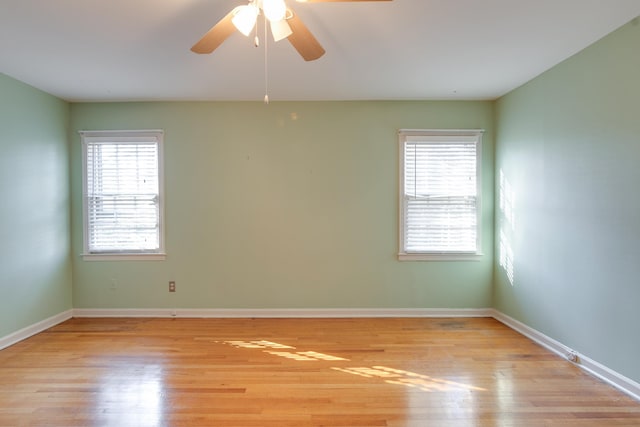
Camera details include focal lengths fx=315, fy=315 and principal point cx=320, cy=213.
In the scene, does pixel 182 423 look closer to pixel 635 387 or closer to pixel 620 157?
pixel 635 387

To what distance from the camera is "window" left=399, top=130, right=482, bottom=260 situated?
3.84m

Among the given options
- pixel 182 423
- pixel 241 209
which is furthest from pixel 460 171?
pixel 182 423

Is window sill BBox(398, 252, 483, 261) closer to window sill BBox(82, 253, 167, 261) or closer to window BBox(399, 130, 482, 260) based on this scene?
window BBox(399, 130, 482, 260)

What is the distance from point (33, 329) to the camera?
3.35 metres

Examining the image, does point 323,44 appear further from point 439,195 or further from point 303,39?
point 439,195

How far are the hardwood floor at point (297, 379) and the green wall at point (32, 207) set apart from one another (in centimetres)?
41

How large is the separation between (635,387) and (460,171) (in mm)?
2438

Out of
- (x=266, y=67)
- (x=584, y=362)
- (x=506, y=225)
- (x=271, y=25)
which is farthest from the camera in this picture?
(x=506, y=225)

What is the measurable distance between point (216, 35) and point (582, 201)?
3.06 meters

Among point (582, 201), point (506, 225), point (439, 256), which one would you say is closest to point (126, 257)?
point (439, 256)

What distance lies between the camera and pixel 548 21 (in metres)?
2.21

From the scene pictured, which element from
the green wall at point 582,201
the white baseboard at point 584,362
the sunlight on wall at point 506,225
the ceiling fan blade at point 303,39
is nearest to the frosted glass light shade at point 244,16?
the ceiling fan blade at point 303,39

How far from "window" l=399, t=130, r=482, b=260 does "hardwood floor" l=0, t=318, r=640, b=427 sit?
3.08 feet

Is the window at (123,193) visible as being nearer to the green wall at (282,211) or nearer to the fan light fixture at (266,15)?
the green wall at (282,211)
